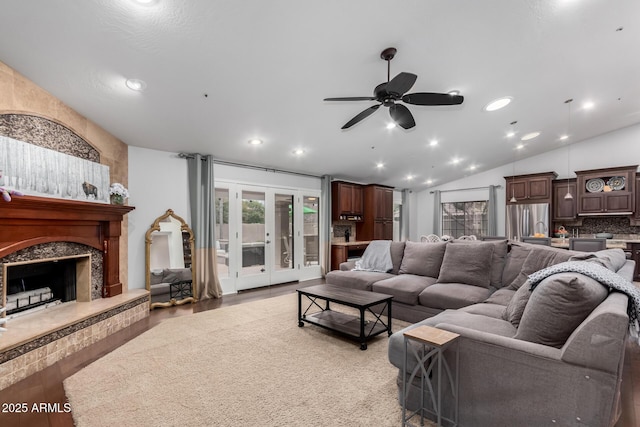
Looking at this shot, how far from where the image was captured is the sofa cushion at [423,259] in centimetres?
404

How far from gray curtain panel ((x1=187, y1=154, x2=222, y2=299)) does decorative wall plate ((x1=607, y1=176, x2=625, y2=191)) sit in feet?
27.3

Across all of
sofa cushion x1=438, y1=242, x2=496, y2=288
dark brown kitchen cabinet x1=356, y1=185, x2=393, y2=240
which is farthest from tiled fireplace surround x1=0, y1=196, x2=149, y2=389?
dark brown kitchen cabinet x1=356, y1=185, x2=393, y2=240

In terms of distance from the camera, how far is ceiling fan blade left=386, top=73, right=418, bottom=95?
240 centimetres

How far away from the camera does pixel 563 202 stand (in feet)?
22.5

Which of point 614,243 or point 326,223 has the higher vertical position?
point 326,223

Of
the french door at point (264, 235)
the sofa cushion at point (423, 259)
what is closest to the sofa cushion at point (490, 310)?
the sofa cushion at point (423, 259)

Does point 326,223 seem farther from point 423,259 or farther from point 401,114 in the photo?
point 401,114

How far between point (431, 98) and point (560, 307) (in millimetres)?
2018

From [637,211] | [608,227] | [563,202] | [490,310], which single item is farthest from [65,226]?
[608,227]

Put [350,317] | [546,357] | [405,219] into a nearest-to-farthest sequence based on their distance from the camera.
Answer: [546,357]
[350,317]
[405,219]

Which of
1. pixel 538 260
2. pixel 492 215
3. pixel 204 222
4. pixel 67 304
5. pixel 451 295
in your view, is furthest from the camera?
pixel 492 215

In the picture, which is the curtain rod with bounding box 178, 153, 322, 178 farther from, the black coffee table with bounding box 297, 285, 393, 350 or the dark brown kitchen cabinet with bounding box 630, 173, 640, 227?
the dark brown kitchen cabinet with bounding box 630, 173, 640, 227

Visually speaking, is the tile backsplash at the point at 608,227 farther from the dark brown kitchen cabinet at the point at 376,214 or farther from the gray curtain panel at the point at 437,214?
the dark brown kitchen cabinet at the point at 376,214

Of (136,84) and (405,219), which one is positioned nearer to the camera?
(136,84)
